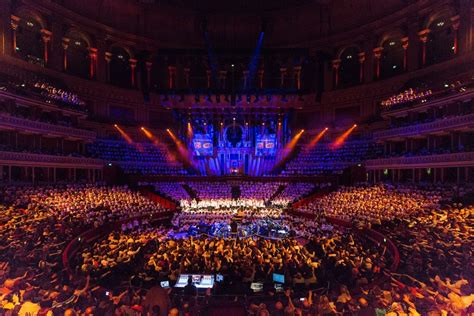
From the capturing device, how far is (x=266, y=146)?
116 feet

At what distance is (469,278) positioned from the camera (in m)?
8.59

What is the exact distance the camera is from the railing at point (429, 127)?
19.6m

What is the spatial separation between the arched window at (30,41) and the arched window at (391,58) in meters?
33.5

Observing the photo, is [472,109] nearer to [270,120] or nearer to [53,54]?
[270,120]

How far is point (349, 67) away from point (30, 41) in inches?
1266

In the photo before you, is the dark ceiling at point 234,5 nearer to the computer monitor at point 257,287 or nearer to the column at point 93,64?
the column at point 93,64

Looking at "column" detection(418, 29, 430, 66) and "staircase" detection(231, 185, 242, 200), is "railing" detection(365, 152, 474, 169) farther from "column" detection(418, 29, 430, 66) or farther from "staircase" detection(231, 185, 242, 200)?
"staircase" detection(231, 185, 242, 200)

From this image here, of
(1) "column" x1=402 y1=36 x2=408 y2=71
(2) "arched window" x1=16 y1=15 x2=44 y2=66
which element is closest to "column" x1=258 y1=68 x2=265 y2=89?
(1) "column" x1=402 y1=36 x2=408 y2=71

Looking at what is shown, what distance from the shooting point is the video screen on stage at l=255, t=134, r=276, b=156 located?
35281 mm

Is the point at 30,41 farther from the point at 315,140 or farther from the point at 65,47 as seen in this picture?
the point at 315,140

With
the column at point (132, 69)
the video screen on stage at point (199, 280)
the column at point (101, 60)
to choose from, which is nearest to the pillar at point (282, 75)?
the column at point (132, 69)

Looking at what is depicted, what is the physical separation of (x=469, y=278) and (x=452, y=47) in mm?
24575

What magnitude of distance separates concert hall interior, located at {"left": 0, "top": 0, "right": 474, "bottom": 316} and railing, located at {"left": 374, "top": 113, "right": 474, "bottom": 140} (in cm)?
18

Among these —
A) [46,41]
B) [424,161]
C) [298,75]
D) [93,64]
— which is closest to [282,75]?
[298,75]
